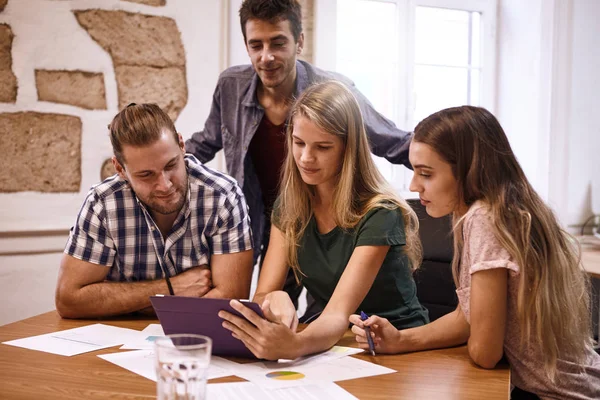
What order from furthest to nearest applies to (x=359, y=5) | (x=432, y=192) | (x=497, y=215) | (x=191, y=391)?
(x=359, y=5)
(x=432, y=192)
(x=497, y=215)
(x=191, y=391)

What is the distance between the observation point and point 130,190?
1.89 m

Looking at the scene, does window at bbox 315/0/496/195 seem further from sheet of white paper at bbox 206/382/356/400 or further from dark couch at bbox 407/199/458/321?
sheet of white paper at bbox 206/382/356/400

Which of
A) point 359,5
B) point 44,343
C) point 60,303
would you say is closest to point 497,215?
point 44,343

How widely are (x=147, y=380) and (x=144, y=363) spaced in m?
0.11

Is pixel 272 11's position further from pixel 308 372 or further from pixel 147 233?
pixel 308 372

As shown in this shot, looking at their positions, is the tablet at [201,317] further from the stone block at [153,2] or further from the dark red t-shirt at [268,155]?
the stone block at [153,2]

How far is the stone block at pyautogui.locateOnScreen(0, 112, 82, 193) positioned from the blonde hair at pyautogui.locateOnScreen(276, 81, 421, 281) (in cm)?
125

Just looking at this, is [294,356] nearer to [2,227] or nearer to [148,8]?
[2,227]

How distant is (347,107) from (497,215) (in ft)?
1.84

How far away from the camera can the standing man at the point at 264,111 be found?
215 centimetres

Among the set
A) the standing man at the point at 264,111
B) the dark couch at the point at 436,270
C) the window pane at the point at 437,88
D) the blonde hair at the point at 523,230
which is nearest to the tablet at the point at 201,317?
the blonde hair at the point at 523,230

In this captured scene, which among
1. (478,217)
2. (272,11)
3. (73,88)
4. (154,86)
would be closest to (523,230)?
(478,217)

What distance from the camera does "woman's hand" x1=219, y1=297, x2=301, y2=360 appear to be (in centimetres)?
125

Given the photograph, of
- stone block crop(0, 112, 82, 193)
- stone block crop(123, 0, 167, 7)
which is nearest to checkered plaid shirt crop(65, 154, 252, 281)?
stone block crop(0, 112, 82, 193)
